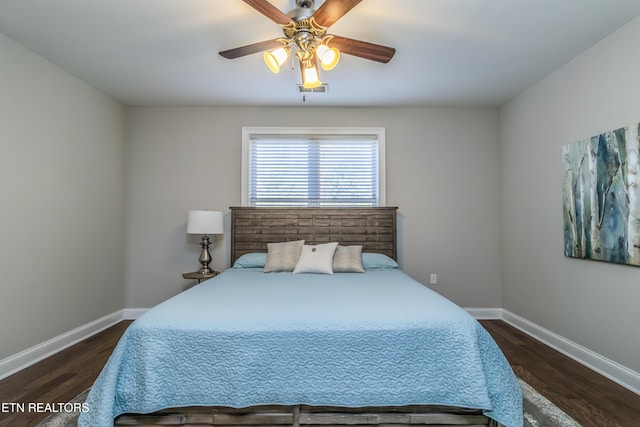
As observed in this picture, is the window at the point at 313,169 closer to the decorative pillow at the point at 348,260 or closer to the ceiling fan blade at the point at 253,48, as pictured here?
the decorative pillow at the point at 348,260

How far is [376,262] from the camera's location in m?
3.38

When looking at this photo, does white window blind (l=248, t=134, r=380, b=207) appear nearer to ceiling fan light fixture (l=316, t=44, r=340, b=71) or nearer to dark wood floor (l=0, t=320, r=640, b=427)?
ceiling fan light fixture (l=316, t=44, r=340, b=71)

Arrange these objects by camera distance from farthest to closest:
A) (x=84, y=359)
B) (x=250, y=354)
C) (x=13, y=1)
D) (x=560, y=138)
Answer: (x=560, y=138)
(x=84, y=359)
(x=13, y=1)
(x=250, y=354)

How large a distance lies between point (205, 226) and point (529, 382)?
318 centimetres

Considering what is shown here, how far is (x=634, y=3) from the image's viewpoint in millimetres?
2074

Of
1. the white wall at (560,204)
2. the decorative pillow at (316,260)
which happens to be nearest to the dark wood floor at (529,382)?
the white wall at (560,204)

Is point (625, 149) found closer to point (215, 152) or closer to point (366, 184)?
point (366, 184)

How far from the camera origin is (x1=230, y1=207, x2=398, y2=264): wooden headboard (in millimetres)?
3789

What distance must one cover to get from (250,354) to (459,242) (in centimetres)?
309

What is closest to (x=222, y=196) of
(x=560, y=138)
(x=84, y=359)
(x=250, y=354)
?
(x=84, y=359)

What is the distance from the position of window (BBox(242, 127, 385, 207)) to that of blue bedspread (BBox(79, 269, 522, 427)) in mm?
2367

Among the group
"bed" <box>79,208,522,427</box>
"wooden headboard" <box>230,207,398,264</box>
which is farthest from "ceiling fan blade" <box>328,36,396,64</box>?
"wooden headboard" <box>230,207,398,264</box>

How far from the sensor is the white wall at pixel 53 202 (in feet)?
8.17

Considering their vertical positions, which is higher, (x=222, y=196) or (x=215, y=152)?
(x=215, y=152)
